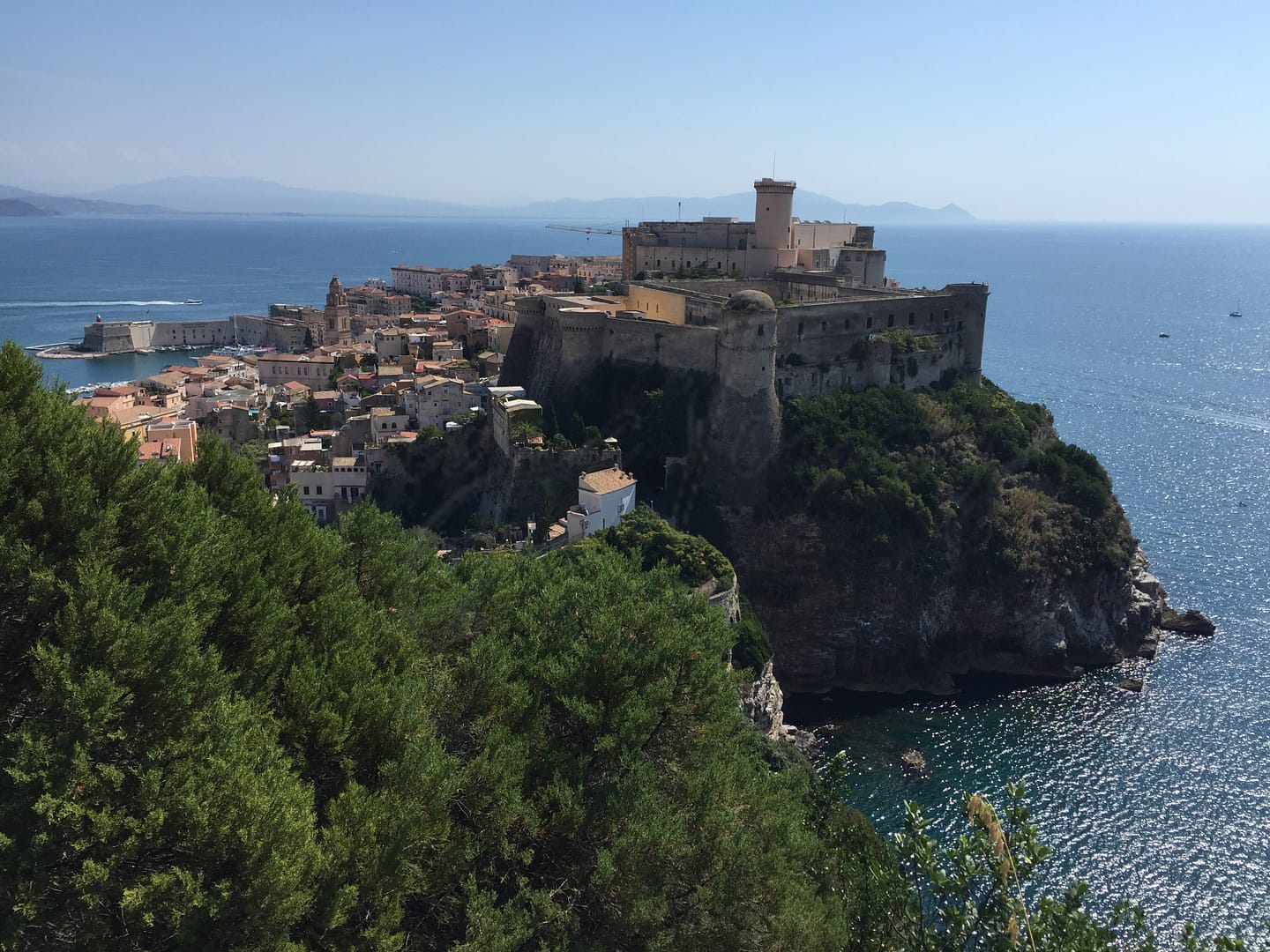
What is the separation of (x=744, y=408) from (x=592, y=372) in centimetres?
677

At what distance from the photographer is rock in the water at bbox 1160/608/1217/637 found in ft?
122

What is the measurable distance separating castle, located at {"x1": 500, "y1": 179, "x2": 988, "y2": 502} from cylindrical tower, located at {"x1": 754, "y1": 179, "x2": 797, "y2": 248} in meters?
0.06

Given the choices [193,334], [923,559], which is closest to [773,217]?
[923,559]

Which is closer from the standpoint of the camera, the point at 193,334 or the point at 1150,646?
the point at 1150,646

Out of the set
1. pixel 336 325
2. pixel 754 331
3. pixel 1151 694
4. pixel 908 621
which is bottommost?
pixel 1151 694

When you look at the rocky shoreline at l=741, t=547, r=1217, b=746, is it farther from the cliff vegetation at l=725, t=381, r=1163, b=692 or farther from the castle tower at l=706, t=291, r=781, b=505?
the castle tower at l=706, t=291, r=781, b=505

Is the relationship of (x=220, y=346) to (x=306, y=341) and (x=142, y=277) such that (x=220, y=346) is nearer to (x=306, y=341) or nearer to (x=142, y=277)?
(x=306, y=341)

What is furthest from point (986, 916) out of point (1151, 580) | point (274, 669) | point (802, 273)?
point (802, 273)

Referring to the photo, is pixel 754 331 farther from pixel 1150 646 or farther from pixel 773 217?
pixel 1150 646

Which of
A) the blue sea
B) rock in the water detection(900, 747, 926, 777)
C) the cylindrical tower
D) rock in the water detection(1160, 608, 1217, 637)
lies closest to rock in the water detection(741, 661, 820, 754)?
the blue sea

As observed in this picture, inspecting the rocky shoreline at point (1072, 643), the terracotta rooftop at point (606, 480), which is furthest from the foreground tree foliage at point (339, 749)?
the rocky shoreline at point (1072, 643)

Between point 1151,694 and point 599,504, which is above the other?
point 599,504

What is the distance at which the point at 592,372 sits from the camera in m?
38.4

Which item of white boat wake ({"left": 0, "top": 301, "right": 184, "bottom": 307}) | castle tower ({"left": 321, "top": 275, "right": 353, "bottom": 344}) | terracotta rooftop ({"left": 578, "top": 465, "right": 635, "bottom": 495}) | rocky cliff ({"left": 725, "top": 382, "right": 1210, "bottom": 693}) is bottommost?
rocky cliff ({"left": 725, "top": 382, "right": 1210, "bottom": 693})
